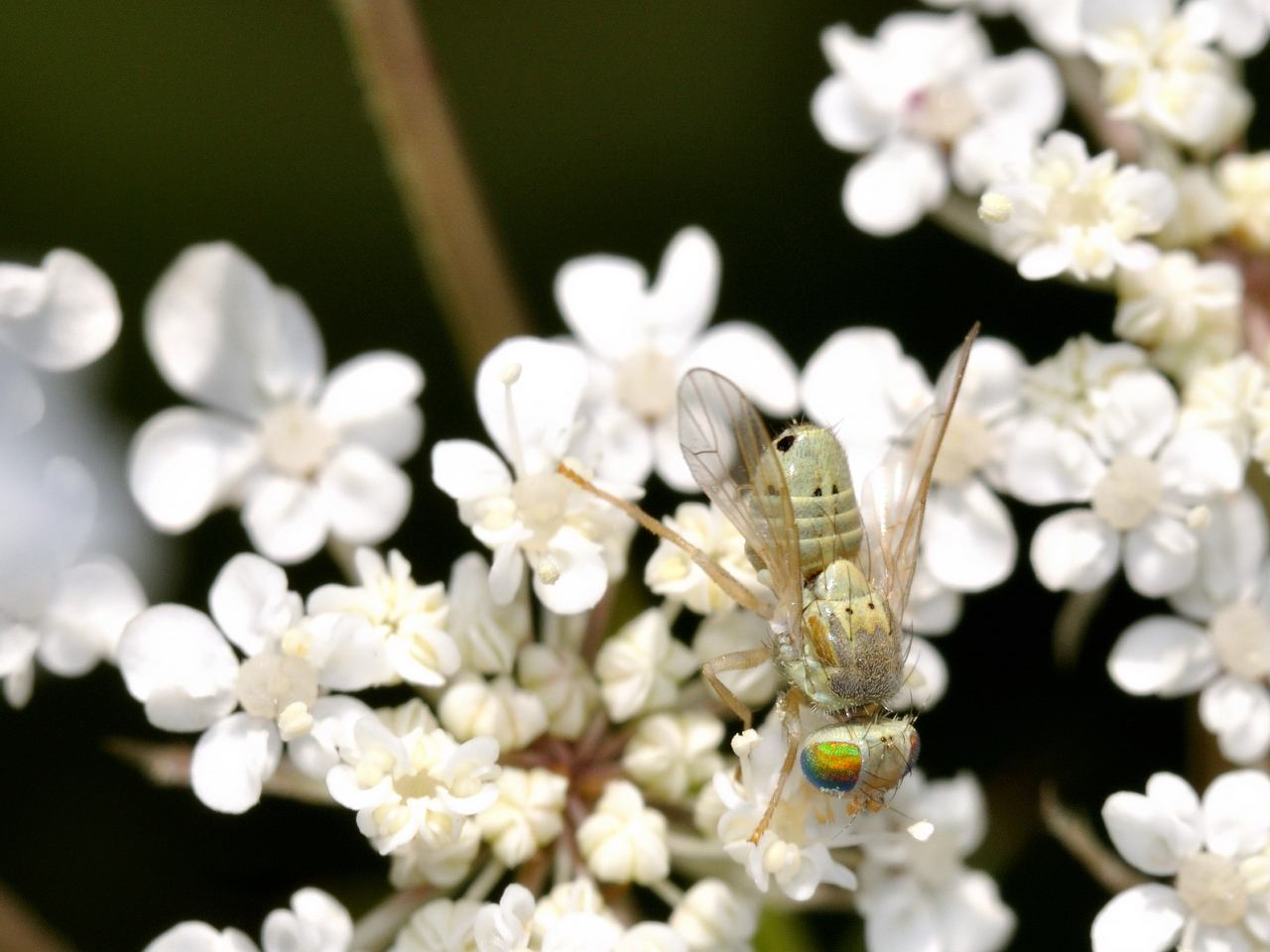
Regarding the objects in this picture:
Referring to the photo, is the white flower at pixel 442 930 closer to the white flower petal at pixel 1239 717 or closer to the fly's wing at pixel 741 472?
the fly's wing at pixel 741 472

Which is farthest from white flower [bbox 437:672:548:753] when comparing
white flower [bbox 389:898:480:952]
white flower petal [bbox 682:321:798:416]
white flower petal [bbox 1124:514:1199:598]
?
white flower petal [bbox 1124:514:1199:598]

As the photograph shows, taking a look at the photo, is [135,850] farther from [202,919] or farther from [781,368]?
[781,368]

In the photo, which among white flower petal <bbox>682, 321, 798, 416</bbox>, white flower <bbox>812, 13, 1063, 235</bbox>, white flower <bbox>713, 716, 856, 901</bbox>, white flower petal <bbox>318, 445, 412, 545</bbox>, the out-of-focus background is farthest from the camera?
the out-of-focus background

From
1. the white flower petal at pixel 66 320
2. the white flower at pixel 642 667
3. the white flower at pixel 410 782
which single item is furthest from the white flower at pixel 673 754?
the white flower petal at pixel 66 320

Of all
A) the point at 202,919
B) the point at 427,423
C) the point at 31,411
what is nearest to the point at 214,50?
the point at 427,423

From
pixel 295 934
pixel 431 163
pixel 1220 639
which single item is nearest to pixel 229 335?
pixel 431 163

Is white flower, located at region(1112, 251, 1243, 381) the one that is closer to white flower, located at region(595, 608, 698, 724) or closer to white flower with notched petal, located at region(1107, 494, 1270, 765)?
white flower with notched petal, located at region(1107, 494, 1270, 765)
